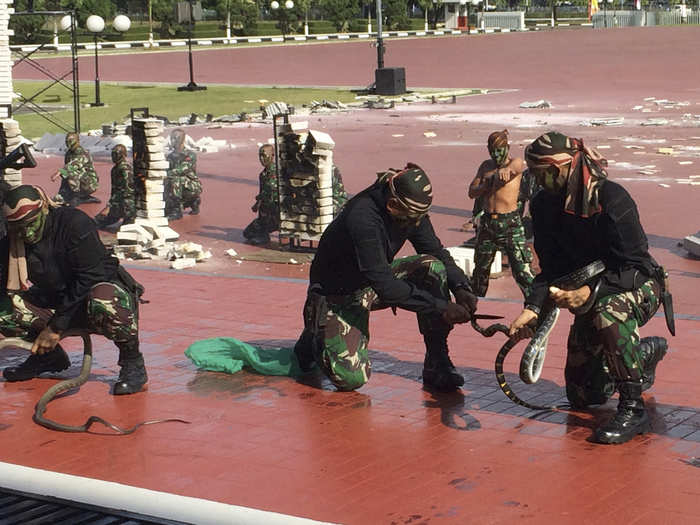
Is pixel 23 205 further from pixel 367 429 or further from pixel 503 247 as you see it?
pixel 503 247

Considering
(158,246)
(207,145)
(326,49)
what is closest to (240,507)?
(158,246)

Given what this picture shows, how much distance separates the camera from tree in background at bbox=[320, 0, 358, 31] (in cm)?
7801

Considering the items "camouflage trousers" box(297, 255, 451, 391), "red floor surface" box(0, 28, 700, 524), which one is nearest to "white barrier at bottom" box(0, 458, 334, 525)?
"red floor surface" box(0, 28, 700, 524)

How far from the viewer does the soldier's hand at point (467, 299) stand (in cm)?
708

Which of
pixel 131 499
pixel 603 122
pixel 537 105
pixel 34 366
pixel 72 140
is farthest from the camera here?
pixel 537 105

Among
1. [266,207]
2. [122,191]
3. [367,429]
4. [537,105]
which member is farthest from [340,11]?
[367,429]

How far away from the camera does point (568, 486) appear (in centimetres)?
584

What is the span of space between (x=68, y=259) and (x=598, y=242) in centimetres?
310

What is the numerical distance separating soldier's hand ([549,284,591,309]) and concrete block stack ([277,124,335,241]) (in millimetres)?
7313

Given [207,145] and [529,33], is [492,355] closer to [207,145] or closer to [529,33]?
[207,145]

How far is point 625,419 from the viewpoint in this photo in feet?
21.1

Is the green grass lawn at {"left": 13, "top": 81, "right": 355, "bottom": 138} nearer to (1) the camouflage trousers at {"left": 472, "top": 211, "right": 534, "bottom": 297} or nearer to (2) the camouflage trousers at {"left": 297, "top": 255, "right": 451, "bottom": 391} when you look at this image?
(1) the camouflage trousers at {"left": 472, "top": 211, "right": 534, "bottom": 297}

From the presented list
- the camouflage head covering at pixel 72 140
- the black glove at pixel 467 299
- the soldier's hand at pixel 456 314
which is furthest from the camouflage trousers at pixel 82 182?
the soldier's hand at pixel 456 314

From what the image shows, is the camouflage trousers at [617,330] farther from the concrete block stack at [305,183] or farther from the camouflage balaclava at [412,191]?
the concrete block stack at [305,183]
